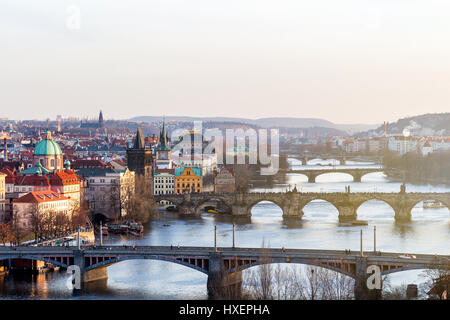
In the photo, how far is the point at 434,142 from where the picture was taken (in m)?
72.2

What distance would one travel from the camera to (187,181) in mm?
Answer: 39281

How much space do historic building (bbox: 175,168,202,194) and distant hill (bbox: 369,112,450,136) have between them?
6048cm

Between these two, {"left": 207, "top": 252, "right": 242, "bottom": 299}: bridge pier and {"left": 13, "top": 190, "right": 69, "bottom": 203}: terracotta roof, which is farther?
{"left": 13, "top": 190, "right": 69, "bottom": 203}: terracotta roof

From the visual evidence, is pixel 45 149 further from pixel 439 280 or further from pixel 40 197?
pixel 439 280

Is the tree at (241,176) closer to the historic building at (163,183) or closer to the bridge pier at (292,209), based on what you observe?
the historic building at (163,183)

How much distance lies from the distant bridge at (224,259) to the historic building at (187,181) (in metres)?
19.0

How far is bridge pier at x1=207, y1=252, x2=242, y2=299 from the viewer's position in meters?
17.2

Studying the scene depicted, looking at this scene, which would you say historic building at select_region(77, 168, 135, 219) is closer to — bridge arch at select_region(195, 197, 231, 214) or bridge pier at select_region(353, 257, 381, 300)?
bridge arch at select_region(195, 197, 231, 214)

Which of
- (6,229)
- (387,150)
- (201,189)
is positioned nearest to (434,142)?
(387,150)

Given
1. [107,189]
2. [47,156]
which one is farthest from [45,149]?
[107,189]

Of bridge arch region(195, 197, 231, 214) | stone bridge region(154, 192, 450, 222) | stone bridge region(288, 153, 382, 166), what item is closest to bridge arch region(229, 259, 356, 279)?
stone bridge region(154, 192, 450, 222)

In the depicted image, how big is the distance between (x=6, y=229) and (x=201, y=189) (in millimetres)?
16160

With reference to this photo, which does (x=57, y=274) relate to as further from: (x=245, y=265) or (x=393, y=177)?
(x=393, y=177)

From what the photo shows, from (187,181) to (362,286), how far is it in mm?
23437
